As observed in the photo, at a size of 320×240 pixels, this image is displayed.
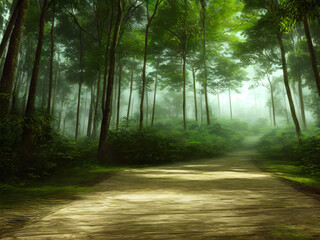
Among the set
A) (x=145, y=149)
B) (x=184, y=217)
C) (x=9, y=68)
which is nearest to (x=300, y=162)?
(x=145, y=149)

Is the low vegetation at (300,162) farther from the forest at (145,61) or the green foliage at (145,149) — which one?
the green foliage at (145,149)

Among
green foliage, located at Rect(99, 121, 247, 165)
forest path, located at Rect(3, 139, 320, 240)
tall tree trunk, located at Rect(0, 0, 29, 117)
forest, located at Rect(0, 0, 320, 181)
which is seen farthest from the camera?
green foliage, located at Rect(99, 121, 247, 165)

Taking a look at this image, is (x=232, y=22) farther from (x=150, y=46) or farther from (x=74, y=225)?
(x=74, y=225)

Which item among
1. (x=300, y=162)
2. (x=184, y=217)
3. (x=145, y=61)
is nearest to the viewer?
(x=184, y=217)

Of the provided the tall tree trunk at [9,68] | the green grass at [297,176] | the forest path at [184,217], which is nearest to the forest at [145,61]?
the tall tree trunk at [9,68]

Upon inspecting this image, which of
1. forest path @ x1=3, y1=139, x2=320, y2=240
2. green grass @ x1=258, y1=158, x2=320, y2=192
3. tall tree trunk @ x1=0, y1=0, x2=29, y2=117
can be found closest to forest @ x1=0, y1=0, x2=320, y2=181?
tall tree trunk @ x1=0, y1=0, x2=29, y2=117

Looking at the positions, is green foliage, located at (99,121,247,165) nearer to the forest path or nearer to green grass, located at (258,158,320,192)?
green grass, located at (258,158,320,192)

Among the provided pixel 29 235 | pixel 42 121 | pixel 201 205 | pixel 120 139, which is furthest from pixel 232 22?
pixel 29 235

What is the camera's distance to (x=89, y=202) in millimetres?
2877

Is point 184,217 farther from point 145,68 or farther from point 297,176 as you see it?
point 145,68

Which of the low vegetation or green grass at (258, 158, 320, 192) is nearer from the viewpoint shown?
green grass at (258, 158, 320, 192)

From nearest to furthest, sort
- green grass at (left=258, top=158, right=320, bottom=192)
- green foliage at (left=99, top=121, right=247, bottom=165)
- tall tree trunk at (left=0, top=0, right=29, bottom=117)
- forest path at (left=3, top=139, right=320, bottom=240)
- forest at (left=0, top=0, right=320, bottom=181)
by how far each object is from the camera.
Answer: forest path at (left=3, top=139, right=320, bottom=240)
green grass at (left=258, top=158, right=320, bottom=192)
tall tree trunk at (left=0, top=0, right=29, bottom=117)
forest at (left=0, top=0, right=320, bottom=181)
green foliage at (left=99, top=121, right=247, bottom=165)

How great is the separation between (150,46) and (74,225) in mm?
18940

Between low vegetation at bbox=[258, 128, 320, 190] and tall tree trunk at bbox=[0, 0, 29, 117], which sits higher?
tall tree trunk at bbox=[0, 0, 29, 117]
